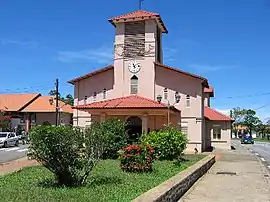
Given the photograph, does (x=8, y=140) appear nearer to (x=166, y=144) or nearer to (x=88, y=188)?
(x=166, y=144)

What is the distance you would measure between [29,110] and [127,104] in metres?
34.1

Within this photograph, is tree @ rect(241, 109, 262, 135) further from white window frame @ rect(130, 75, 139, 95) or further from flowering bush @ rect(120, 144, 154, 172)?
flowering bush @ rect(120, 144, 154, 172)

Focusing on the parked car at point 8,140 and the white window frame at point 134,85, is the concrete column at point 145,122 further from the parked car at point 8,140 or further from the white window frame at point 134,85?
the parked car at point 8,140

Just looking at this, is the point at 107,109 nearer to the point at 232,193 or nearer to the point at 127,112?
the point at 127,112

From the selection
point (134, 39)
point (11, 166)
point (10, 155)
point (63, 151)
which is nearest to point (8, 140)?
point (10, 155)

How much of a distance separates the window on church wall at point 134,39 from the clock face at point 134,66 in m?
0.60

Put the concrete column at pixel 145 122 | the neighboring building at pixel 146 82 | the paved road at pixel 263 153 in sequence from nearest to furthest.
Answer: the paved road at pixel 263 153 < the concrete column at pixel 145 122 < the neighboring building at pixel 146 82

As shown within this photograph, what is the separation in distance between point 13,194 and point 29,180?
122 inches

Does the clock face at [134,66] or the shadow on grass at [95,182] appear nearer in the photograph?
the shadow on grass at [95,182]

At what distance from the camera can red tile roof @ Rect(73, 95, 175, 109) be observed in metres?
31.3

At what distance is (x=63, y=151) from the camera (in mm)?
11188

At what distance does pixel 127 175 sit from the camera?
47.9 feet

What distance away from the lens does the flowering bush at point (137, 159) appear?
15.8m

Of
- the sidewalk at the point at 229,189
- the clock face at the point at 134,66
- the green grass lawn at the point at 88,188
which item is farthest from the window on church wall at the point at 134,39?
the green grass lawn at the point at 88,188
